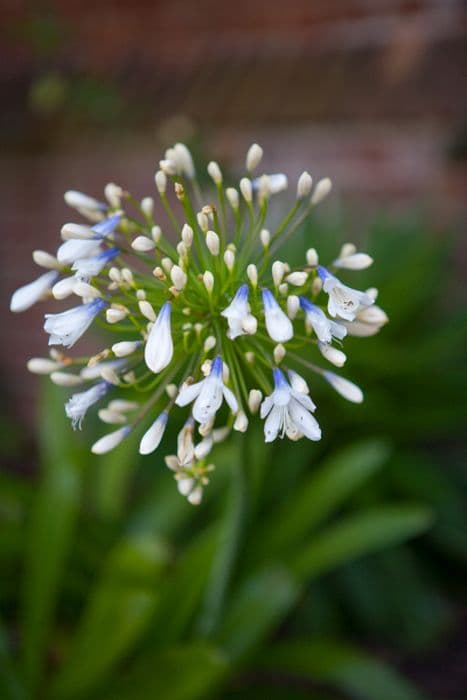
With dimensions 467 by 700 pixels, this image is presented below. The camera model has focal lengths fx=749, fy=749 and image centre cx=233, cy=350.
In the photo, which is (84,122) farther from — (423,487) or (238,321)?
(238,321)

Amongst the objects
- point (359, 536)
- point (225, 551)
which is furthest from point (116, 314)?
point (359, 536)

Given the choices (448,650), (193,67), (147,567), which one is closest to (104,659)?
(147,567)

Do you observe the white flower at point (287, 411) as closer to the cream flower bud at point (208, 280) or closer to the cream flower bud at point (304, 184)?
the cream flower bud at point (208, 280)

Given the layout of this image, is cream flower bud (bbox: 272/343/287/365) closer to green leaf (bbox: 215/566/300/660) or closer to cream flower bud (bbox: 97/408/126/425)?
cream flower bud (bbox: 97/408/126/425)

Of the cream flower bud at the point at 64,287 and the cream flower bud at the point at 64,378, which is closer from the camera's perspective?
the cream flower bud at the point at 64,287

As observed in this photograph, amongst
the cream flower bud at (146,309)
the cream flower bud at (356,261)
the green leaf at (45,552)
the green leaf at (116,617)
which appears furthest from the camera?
the green leaf at (45,552)

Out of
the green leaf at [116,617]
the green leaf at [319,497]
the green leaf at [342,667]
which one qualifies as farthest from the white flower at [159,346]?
the green leaf at [342,667]

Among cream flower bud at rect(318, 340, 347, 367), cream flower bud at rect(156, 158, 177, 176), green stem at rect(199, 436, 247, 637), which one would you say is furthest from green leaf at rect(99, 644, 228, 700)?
cream flower bud at rect(156, 158, 177, 176)
